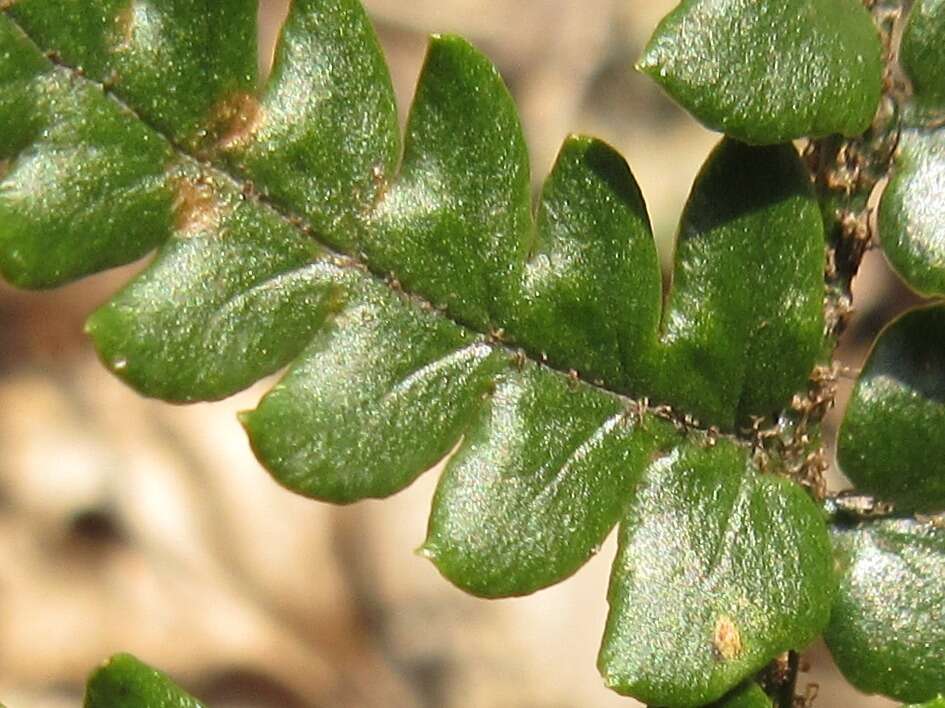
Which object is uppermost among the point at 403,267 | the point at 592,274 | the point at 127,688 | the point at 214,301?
the point at 592,274

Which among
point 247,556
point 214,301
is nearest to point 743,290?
point 214,301

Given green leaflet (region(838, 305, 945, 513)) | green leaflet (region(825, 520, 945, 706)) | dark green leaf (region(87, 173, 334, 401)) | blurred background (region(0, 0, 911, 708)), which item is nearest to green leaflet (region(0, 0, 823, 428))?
dark green leaf (region(87, 173, 334, 401))

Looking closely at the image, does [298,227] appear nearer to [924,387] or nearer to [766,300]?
[766,300]

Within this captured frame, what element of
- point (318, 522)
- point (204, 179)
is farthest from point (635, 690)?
point (318, 522)

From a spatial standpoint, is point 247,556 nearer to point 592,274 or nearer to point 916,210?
point 592,274

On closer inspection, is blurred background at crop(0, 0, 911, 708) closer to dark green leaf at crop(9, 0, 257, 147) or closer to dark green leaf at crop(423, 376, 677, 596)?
dark green leaf at crop(423, 376, 677, 596)

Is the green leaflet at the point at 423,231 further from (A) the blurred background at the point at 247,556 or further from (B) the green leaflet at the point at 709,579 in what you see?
(A) the blurred background at the point at 247,556
